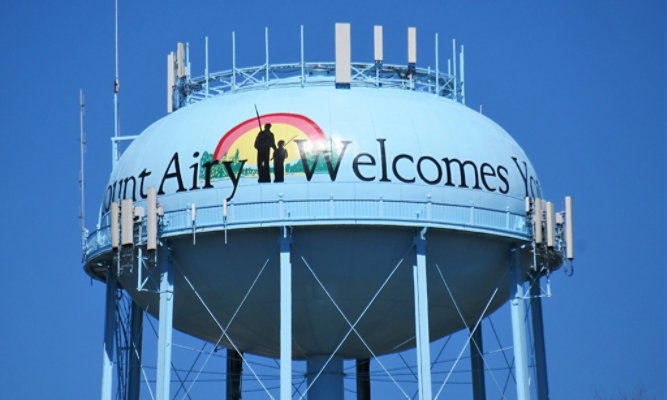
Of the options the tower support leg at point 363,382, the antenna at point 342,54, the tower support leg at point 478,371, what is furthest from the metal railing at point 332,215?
the tower support leg at point 363,382

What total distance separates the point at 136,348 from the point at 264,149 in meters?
7.18

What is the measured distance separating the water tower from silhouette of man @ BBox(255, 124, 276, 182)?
31 mm

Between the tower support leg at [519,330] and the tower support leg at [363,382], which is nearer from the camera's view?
the tower support leg at [519,330]

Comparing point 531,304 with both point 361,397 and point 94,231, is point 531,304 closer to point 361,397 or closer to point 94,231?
point 361,397

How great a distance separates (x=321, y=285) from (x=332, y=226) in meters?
1.42

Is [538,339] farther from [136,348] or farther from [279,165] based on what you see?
[136,348]

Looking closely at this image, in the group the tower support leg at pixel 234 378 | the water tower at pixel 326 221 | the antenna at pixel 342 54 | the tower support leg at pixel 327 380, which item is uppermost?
the antenna at pixel 342 54

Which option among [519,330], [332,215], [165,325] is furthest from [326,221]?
[519,330]

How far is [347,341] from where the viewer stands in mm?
44625

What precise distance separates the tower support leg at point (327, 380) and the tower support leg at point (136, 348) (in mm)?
4241

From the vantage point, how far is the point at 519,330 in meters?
43.5

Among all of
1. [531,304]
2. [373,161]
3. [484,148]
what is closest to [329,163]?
[373,161]

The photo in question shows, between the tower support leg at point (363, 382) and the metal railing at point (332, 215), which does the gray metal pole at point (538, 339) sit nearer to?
the metal railing at point (332, 215)

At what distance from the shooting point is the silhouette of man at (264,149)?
41.9m
